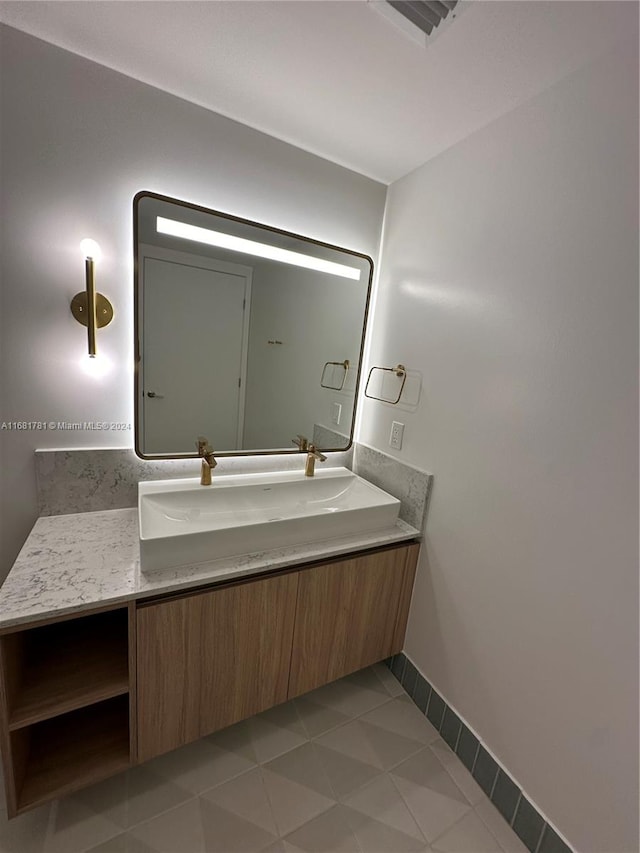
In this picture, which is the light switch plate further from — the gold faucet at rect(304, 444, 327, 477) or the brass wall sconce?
the brass wall sconce

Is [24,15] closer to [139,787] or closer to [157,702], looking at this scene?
[157,702]

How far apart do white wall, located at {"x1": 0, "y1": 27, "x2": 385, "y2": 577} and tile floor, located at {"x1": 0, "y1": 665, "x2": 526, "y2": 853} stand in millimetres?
887

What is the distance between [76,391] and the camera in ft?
4.38

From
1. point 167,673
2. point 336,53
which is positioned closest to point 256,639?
point 167,673

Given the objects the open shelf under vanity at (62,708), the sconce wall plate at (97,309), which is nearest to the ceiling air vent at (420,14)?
the sconce wall plate at (97,309)

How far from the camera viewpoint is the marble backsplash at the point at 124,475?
134 cm

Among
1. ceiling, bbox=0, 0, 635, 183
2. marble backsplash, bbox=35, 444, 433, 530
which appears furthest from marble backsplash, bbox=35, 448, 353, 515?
ceiling, bbox=0, 0, 635, 183

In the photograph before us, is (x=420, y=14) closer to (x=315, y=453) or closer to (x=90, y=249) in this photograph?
(x=90, y=249)

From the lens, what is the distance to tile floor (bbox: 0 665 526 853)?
110cm

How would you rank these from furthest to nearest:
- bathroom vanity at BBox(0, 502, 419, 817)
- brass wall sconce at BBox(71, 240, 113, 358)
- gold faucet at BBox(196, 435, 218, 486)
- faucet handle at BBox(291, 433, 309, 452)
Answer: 1. faucet handle at BBox(291, 433, 309, 452)
2. gold faucet at BBox(196, 435, 218, 486)
3. brass wall sconce at BBox(71, 240, 113, 358)
4. bathroom vanity at BBox(0, 502, 419, 817)

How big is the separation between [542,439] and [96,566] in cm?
144

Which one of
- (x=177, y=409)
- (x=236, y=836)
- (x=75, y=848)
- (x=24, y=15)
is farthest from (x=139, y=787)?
(x=24, y=15)

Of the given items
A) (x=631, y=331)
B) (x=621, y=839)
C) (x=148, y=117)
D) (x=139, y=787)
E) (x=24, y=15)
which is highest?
(x=24, y=15)

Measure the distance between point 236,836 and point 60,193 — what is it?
2.14m
